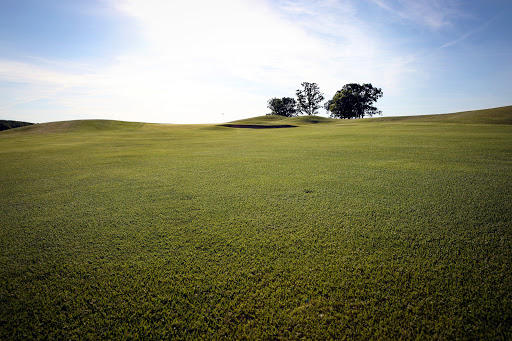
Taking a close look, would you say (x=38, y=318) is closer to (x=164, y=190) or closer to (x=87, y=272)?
(x=87, y=272)

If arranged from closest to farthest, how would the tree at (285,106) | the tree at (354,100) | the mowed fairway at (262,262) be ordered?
the mowed fairway at (262,262) < the tree at (354,100) < the tree at (285,106)

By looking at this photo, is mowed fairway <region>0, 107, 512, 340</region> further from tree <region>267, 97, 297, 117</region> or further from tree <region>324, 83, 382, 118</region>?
tree <region>267, 97, 297, 117</region>

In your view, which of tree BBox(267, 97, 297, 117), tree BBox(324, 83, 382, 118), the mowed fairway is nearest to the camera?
the mowed fairway

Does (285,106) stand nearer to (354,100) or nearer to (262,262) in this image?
(354,100)

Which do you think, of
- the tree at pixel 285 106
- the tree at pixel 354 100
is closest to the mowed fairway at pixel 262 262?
the tree at pixel 354 100

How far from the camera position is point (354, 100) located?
201 feet

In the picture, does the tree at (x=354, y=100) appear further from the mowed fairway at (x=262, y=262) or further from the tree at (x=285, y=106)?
the mowed fairway at (x=262, y=262)

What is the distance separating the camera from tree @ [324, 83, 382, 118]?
201 ft

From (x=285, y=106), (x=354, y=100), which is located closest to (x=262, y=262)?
(x=354, y=100)

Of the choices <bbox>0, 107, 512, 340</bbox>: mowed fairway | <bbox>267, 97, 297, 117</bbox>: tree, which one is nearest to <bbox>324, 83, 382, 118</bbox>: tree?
<bbox>267, 97, 297, 117</bbox>: tree

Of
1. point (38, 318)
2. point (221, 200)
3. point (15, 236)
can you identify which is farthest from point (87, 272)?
point (221, 200)

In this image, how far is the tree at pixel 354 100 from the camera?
201 ft

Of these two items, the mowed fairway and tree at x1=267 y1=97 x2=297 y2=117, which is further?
tree at x1=267 y1=97 x2=297 y2=117

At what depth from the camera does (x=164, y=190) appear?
421 centimetres
